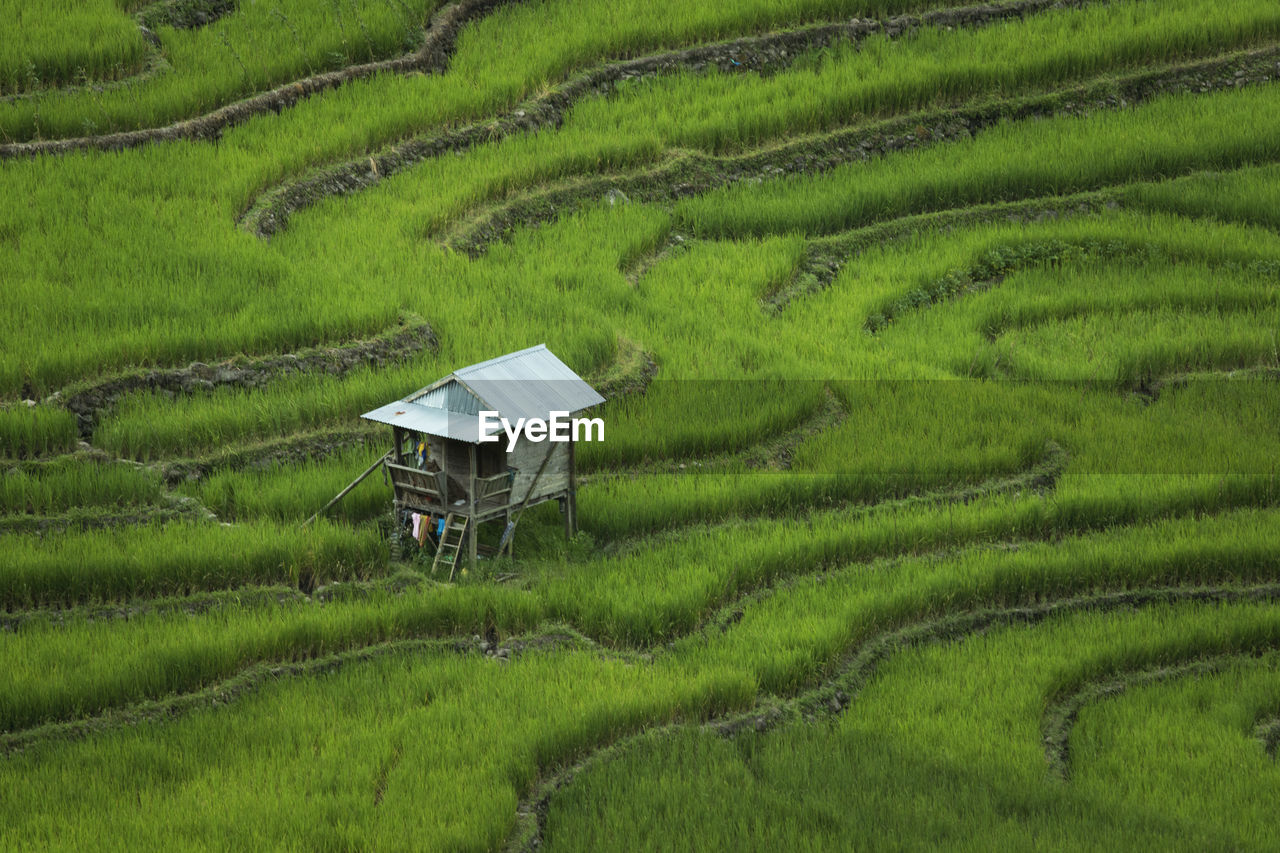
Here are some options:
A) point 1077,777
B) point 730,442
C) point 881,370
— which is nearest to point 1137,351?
point 881,370

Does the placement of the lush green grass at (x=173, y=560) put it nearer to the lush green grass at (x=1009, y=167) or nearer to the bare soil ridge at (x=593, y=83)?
the bare soil ridge at (x=593, y=83)

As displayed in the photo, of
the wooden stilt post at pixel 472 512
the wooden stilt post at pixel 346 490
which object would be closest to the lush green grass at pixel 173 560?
Answer: the wooden stilt post at pixel 346 490

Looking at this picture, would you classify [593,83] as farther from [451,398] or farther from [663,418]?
[451,398]

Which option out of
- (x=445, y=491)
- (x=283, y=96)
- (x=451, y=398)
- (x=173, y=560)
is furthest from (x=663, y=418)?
(x=283, y=96)

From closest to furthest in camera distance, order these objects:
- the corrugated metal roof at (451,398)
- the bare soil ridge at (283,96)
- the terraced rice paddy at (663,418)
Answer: the terraced rice paddy at (663,418), the corrugated metal roof at (451,398), the bare soil ridge at (283,96)

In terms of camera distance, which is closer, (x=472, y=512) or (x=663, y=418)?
(x=472, y=512)

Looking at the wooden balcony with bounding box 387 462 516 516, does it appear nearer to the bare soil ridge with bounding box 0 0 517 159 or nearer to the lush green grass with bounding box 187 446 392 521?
the lush green grass with bounding box 187 446 392 521
